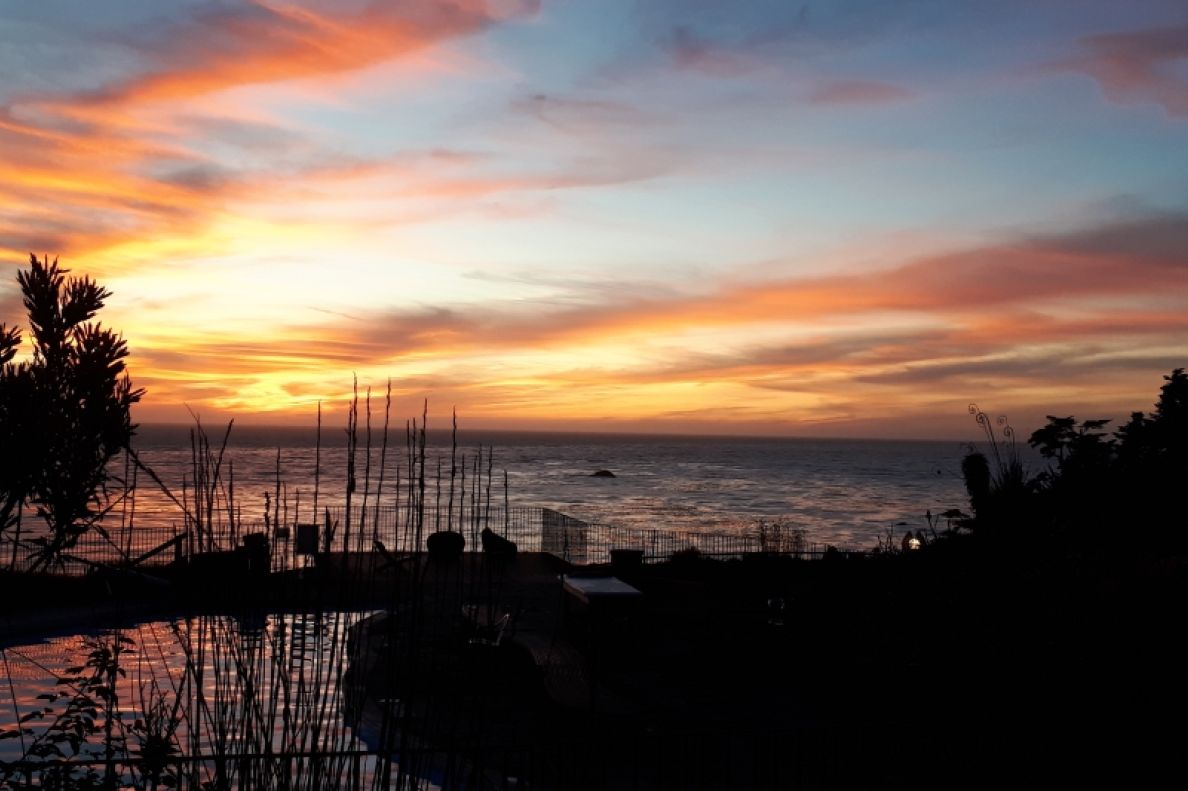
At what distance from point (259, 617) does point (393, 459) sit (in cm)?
14281

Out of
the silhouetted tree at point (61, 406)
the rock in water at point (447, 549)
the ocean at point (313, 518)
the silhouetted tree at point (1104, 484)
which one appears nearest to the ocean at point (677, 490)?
the ocean at point (313, 518)

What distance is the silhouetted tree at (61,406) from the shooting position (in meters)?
6.44

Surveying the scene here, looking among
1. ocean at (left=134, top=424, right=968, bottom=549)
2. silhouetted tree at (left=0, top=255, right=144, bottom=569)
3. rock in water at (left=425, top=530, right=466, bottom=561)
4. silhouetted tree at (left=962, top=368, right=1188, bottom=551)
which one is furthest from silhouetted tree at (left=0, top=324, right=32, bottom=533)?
ocean at (left=134, top=424, right=968, bottom=549)

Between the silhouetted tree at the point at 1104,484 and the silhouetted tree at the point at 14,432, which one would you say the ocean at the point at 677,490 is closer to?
the silhouetted tree at the point at 1104,484

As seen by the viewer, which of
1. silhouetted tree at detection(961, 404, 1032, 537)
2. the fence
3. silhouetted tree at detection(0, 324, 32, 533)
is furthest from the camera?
silhouetted tree at detection(961, 404, 1032, 537)

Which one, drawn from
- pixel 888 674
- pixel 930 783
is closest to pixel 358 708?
pixel 930 783

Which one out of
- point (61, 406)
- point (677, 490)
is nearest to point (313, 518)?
point (61, 406)

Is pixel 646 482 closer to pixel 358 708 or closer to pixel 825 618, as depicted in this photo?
pixel 825 618

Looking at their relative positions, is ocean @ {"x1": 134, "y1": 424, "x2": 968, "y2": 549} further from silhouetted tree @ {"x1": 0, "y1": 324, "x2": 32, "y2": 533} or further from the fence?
silhouetted tree @ {"x1": 0, "y1": 324, "x2": 32, "y2": 533}

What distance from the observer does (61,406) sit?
263 inches

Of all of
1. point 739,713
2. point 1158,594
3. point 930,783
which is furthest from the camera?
point 739,713

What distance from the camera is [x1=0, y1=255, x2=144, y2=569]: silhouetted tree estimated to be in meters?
6.44

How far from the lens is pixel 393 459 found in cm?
14400

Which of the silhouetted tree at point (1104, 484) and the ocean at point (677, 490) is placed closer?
the silhouetted tree at point (1104, 484)
